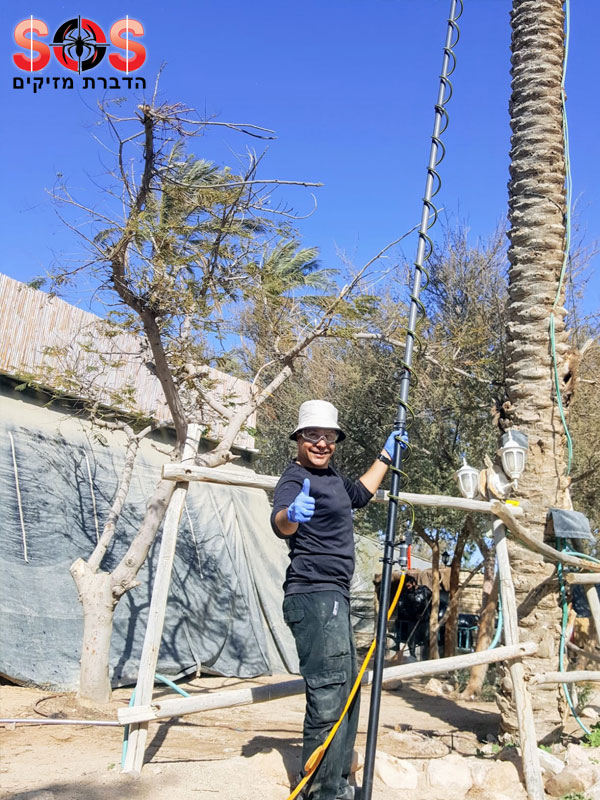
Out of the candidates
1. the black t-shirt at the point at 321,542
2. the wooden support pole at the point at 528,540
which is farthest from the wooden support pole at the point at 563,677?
the black t-shirt at the point at 321,542

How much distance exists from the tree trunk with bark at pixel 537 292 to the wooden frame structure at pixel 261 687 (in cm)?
118

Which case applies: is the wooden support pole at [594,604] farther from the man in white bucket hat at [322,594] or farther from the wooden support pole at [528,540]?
the man in white bucket hat at [322,594]

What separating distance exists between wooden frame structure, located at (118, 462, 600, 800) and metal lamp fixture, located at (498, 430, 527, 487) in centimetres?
33

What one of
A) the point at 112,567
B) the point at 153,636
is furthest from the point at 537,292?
the point at 112,567

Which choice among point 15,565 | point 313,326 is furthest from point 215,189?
point 15,565

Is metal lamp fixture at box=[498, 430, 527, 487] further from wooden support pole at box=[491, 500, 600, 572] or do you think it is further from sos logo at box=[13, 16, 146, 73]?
sos logo at box=[13, 16, 146, 73]

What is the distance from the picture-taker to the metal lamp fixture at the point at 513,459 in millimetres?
4969

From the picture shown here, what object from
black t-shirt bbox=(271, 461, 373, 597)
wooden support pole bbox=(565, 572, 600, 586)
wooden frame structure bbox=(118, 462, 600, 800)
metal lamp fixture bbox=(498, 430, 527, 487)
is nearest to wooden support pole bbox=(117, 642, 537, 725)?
wooden frame structure bbox=(118, 462, 600, 800)

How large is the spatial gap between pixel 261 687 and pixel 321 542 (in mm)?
1183

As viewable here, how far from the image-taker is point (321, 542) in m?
3.54

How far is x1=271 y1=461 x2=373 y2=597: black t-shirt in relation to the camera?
11.5 ft

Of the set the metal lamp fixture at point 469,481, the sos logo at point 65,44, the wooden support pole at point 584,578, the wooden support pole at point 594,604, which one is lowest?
the wooden support pole at point 594,604

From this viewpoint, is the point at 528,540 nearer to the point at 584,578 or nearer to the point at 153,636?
the point at 584,578

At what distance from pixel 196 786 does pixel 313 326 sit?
4.83 m
